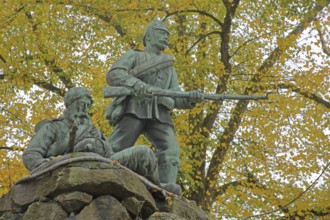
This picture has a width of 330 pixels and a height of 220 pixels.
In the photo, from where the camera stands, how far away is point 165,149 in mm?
8289

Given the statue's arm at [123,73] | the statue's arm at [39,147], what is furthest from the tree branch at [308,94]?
the statue's arm at [39,147]

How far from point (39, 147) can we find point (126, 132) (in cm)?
122

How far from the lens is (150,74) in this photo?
8570mm

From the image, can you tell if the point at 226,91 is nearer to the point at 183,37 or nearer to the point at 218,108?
the point at 218,108

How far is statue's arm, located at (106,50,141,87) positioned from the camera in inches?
327

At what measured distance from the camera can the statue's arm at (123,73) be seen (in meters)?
8.30

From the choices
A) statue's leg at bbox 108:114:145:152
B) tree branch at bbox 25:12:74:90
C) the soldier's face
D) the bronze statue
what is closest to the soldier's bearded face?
the bronze statue

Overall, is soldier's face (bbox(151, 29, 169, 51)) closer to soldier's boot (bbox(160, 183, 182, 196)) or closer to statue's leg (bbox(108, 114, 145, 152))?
statue's leg (bbox(108, 114, 145, 152))

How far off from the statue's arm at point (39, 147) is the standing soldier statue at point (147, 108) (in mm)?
943

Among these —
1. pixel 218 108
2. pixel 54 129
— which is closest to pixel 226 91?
pixel 218 108

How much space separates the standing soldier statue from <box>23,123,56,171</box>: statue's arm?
94 cm

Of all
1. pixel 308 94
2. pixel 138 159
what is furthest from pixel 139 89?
pixel 308 94

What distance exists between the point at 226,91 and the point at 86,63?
317 centimetres

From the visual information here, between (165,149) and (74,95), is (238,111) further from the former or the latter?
(74,95)
